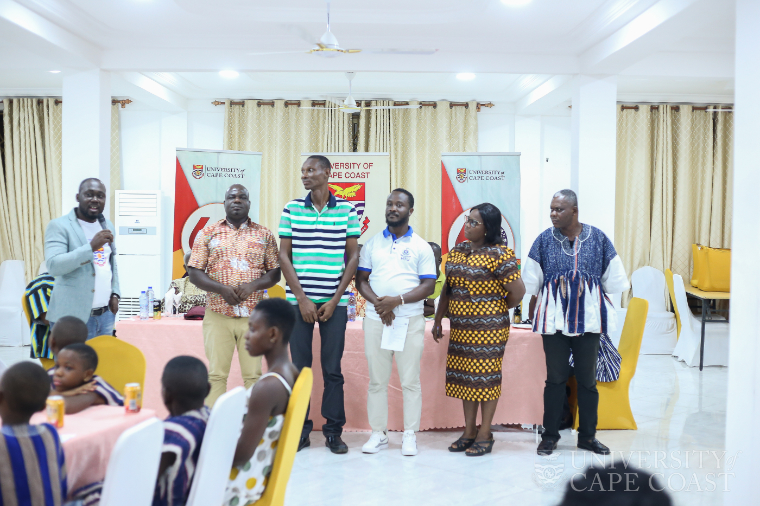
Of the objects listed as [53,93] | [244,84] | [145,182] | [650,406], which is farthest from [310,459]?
[53,93]

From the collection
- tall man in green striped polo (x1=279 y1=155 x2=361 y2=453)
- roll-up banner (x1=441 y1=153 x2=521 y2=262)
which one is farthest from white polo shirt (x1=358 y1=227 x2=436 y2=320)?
roll-up banner (x1=441 y1=153 x2=521 y2=262)

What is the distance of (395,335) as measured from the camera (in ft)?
12.1

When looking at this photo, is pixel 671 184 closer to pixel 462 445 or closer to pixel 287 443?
pixel 462 445

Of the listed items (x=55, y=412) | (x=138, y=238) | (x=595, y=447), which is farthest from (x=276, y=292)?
(x=138, y=238)

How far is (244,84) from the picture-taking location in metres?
7.79

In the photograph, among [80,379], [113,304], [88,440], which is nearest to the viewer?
[88,440]

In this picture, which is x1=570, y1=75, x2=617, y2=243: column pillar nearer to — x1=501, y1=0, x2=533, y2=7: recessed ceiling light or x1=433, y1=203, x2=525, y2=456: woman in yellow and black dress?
x1=501, y1=0, x2=533, y2=7: recessed ceiling light

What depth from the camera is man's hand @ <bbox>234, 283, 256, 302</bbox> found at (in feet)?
11.9

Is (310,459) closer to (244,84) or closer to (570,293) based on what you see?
(570,293)

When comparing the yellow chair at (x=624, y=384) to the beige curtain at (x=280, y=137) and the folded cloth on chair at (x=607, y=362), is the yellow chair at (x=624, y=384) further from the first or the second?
the beige curtain at (x=280, y=137)

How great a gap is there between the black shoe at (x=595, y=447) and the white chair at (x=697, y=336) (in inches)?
137

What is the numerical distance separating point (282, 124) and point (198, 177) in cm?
202

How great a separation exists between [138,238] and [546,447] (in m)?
6.03

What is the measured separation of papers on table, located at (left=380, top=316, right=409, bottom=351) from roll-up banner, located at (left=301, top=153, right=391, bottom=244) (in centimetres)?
360
